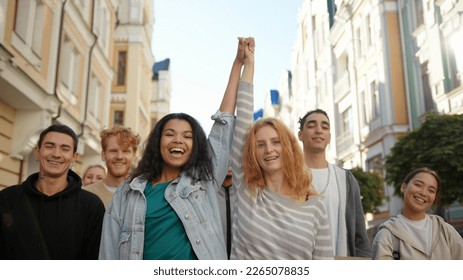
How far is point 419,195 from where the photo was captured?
6.28 feet

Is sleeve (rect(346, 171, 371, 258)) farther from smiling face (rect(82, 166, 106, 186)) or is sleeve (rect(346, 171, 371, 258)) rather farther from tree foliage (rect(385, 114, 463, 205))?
tree foliage (rect(385, 114, 463, 205))

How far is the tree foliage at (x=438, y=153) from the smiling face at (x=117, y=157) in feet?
15.4

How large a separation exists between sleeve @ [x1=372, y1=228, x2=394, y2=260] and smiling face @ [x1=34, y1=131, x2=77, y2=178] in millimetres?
1194

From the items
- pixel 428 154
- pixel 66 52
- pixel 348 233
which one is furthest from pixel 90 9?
pixel 348 233

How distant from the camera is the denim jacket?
4.53ft

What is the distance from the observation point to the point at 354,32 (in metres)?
11.1

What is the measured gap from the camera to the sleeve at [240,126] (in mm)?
1526

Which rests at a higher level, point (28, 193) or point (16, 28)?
point (16, 28)

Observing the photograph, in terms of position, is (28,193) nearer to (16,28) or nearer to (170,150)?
(170,150)

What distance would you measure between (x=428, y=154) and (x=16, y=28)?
16.8 ft

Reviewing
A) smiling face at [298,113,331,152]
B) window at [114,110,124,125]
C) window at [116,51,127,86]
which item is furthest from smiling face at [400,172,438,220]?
window at [116,51,127,86]

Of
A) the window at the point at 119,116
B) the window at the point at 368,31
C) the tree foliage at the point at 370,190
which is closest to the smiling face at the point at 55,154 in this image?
the tree foliage at the point at 370,190

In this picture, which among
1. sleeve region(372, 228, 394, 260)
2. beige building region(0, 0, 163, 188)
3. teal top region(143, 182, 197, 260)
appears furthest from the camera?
beige building region(0, 0, 163, 188)

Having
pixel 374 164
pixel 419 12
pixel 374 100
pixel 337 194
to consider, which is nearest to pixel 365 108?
pixel 374 100
